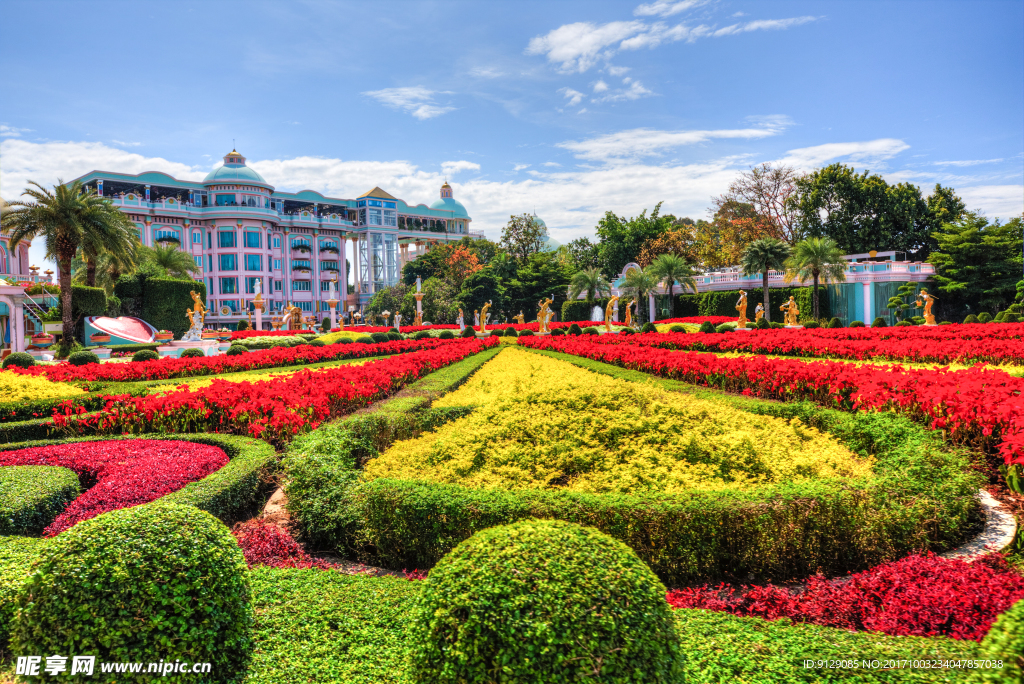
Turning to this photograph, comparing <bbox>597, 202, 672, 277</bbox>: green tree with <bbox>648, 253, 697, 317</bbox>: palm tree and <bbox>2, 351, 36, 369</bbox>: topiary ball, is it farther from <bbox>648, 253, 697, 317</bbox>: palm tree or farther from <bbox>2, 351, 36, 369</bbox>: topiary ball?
<bbox>2, 351, 36, 369</bbox>: topiary ball

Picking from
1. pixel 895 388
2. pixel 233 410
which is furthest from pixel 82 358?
pixel 895 388

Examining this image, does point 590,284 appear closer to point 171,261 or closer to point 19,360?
point 171,261

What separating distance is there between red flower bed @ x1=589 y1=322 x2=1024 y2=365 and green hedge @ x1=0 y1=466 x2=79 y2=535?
51.6 feet

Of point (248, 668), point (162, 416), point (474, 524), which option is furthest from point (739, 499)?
point (162, 416)

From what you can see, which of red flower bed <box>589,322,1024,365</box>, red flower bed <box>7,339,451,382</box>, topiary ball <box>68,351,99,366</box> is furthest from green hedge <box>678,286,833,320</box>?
topiary ball <box>68,351,99,366</box>

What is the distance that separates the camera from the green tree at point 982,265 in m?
33.8

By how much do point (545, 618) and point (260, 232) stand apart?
64.3m

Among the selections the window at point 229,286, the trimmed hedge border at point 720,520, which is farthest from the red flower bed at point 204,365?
the window at point 229,286

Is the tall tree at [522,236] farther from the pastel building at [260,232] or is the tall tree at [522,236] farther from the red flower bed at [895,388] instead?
the red flower bed at [895,388]

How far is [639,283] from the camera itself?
4025cm

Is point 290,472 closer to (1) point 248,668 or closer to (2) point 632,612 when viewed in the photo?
(1) point 248,668

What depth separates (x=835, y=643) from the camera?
3.01 metres

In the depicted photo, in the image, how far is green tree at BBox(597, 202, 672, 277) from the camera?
50.5 meters

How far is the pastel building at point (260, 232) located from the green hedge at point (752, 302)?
36574mm
